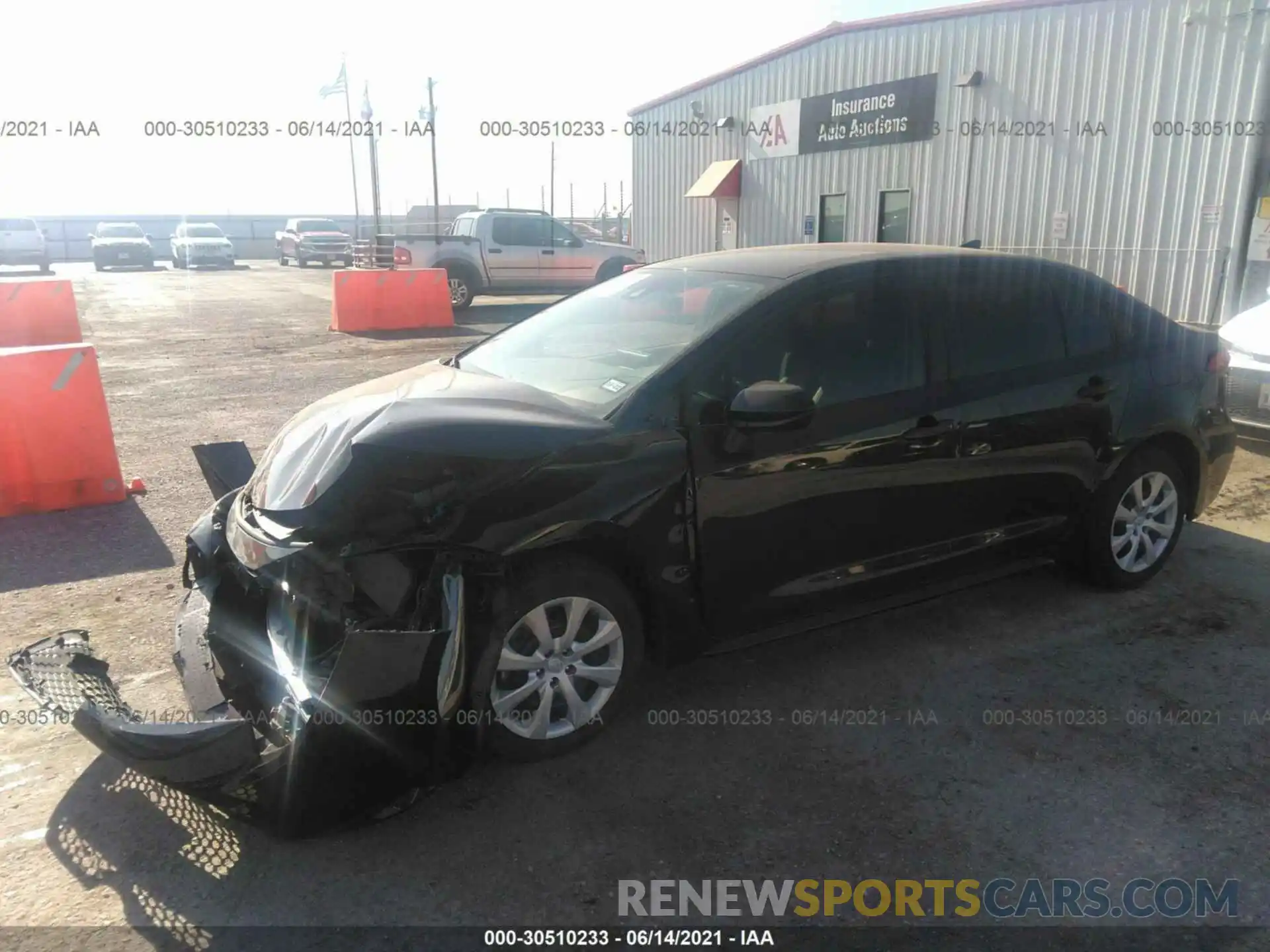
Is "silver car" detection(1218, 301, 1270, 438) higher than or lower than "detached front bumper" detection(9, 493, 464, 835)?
higher

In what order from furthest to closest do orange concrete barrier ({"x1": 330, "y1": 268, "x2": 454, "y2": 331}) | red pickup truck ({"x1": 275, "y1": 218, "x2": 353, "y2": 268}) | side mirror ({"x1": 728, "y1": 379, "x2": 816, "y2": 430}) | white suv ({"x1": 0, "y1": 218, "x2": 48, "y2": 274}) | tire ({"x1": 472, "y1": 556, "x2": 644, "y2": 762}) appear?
1. red pickup truck ({"x1": 275, "y1": 218, "x2": 353, "y2": 268})
2. white suv ({"x1": 0, "y1": 218, "x2": 48, "y2": 274})
3. orange concrete barrier ({"x1": 330, "y1": 268, "x2": 454, "y2": 331})
4. side mirror ({"x1": 728, "y1": 379, "x2": 816, "y2": 430})
5. tire ({"x1": 472, "y1": 556, "x2": 644, "y2": 762})

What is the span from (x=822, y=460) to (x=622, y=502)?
2.79 feet

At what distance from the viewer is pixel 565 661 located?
313cm

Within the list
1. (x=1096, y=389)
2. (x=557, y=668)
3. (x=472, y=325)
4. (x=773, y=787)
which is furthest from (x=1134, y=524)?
(x=472, y=325)

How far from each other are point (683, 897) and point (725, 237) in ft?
58.2

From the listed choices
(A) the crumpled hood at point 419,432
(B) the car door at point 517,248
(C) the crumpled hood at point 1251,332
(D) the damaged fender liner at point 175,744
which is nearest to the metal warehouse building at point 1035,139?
(B) the car door at point 517,248

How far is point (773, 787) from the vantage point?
3.09 meters

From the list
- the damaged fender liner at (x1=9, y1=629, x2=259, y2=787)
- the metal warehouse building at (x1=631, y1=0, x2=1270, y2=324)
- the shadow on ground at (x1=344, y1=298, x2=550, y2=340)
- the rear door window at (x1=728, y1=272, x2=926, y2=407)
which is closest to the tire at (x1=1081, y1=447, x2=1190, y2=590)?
the rear door window at (x1=728, y1=272, x2=926, y2=407)

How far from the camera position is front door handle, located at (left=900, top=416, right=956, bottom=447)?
146 inches

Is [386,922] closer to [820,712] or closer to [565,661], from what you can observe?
[565,661]

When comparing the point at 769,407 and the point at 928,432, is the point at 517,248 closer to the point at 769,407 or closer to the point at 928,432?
the point at 928,432

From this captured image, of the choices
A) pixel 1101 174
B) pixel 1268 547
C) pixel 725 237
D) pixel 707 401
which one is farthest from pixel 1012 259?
pixel 725 237

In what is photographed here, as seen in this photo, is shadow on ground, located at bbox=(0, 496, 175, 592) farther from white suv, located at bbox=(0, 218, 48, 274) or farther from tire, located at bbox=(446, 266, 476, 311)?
white suv, located at bbox=(0, 218, 48, 274)

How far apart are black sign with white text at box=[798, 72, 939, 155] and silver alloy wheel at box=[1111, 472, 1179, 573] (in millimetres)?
11204
